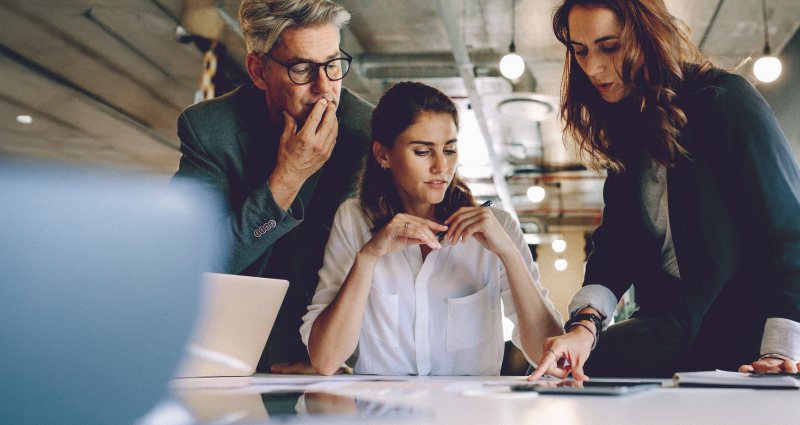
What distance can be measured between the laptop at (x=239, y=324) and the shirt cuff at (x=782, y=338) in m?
0.95

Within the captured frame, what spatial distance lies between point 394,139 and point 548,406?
1272mm

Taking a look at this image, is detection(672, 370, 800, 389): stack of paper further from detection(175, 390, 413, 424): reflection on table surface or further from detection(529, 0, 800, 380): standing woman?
detection(175, 390, 413, 424): reflection on table surface

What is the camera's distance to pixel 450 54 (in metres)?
5.58

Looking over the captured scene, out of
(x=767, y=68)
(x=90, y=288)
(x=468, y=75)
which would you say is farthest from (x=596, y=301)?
(x=468, y=75)

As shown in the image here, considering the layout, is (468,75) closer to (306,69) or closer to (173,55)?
(173,55)

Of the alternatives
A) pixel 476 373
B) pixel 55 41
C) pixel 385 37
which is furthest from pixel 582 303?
pixel 55 41

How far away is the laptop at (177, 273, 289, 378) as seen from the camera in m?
1.02

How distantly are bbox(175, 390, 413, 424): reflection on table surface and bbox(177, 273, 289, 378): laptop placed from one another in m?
0.28

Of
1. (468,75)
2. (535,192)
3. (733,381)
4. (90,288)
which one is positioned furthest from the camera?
(535,192)

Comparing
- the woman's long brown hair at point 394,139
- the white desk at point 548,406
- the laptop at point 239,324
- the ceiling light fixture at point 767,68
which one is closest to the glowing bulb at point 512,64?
the ceiling light fixture at point 767,68

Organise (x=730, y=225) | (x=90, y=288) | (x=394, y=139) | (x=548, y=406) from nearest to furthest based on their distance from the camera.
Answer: (x=90, y=288) → (x=548, y=406) → (x=730, y=225) → (x=394, y=139)

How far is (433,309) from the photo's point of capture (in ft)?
5.16

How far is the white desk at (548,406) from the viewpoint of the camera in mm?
511

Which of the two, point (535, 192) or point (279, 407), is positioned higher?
point (535, 192)
